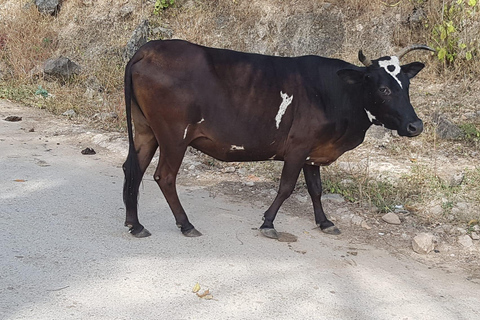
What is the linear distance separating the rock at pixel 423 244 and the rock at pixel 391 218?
0.52 meters

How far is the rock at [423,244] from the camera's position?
482 cm

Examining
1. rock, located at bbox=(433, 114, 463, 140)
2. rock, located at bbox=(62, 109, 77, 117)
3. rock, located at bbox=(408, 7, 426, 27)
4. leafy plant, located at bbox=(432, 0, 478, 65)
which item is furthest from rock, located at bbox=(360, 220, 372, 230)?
rock, located at bbox=(408, 7, 426, 27)

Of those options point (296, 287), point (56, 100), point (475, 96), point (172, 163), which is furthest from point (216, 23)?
point (296, 287)

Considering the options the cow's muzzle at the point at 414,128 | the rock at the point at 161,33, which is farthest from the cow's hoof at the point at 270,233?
the rock at the point at 161,33

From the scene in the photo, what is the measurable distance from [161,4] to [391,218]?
785 cm

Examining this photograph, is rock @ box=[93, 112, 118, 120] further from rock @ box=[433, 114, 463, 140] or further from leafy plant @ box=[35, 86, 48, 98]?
rock @ box=[433, 114, 463, 140]

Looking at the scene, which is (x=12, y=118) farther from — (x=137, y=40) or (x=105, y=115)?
(x=137, y=40)

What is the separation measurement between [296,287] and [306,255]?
2.11 ft

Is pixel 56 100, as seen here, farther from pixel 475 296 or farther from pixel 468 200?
pixel 475 296

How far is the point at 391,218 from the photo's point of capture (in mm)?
5418

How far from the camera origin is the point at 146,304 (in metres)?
3.57

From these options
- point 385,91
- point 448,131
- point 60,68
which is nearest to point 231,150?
point 385,91

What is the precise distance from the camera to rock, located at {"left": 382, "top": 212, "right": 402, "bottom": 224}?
5.40m

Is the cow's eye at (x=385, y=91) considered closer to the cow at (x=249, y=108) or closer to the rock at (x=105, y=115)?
the cow at (x=249, y=108)
